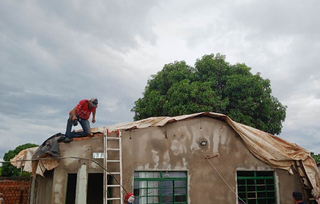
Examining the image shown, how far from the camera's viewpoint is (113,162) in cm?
876

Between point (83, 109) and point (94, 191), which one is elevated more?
point (83, 109)

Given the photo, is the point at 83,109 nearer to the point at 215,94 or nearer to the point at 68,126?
the point at 68,126

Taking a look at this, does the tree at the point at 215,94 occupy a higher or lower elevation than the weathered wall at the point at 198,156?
higher

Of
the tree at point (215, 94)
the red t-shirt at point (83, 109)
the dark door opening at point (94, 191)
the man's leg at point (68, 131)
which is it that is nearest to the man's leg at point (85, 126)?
the red t-shirt at point (83, 109)

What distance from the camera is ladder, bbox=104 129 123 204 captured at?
8.42 m

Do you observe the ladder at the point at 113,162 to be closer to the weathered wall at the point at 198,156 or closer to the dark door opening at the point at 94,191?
the weathered wall at the point at 198,156

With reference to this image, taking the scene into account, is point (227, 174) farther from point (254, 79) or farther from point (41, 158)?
point (254, 79)

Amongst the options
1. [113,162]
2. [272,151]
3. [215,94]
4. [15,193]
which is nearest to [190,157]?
[113,162]

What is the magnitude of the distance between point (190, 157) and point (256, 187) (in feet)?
10.1

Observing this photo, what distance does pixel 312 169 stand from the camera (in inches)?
438

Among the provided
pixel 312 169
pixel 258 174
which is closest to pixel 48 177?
pixel 258 174

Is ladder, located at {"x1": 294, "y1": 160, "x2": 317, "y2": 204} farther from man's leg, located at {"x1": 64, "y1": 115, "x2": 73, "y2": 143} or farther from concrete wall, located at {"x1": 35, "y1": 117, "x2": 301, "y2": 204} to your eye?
man's leg, located at {"x1": 64, "y1": 115, "x2": 73, "y2": 143}

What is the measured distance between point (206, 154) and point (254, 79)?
8.79m

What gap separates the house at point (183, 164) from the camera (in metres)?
8.39
